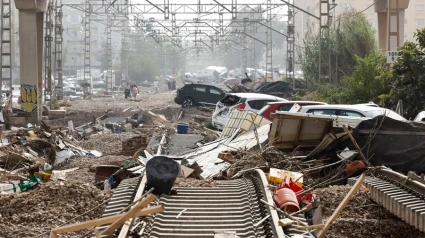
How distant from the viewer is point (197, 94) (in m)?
46.3

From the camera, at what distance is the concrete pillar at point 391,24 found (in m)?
30.9

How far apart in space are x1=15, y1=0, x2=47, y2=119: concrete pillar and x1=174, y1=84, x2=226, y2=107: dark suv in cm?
1049

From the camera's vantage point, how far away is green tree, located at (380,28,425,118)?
25.9 m

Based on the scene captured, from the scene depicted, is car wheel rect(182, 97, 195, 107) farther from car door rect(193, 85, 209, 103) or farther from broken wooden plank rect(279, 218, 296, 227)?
broken wooden plank rect(279, 218, 296, 227)

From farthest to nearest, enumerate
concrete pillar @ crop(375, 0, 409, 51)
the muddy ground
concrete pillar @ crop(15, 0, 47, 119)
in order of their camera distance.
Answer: concrete pillar @ crop(15, 0, 47, 119) → concrete pillar @ crop(375, 0, 409, 51) → the muddy ground

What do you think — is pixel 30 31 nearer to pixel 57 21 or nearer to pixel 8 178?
pixel 57 21

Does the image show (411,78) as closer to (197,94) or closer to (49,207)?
(49,207)

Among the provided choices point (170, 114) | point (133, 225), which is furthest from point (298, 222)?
point (170, 114)

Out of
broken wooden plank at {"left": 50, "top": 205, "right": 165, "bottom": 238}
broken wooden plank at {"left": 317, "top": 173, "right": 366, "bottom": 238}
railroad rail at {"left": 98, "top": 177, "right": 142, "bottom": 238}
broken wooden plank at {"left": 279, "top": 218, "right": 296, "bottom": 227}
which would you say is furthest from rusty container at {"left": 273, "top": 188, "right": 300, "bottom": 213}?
broken wooden plank at {"left": 50, "top": 205, "right": 165, "bottom": 238}

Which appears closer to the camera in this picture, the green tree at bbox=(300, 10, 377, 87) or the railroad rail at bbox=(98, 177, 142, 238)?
the railroad rail at bbox=(98, 177, 142, 238)

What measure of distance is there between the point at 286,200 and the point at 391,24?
Result: 22728 millimetres

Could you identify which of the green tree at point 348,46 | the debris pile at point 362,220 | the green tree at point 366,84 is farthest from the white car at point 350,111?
the green tree at point 348,46

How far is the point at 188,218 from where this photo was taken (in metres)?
10.0

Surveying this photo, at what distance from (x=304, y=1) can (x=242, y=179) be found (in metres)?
104
